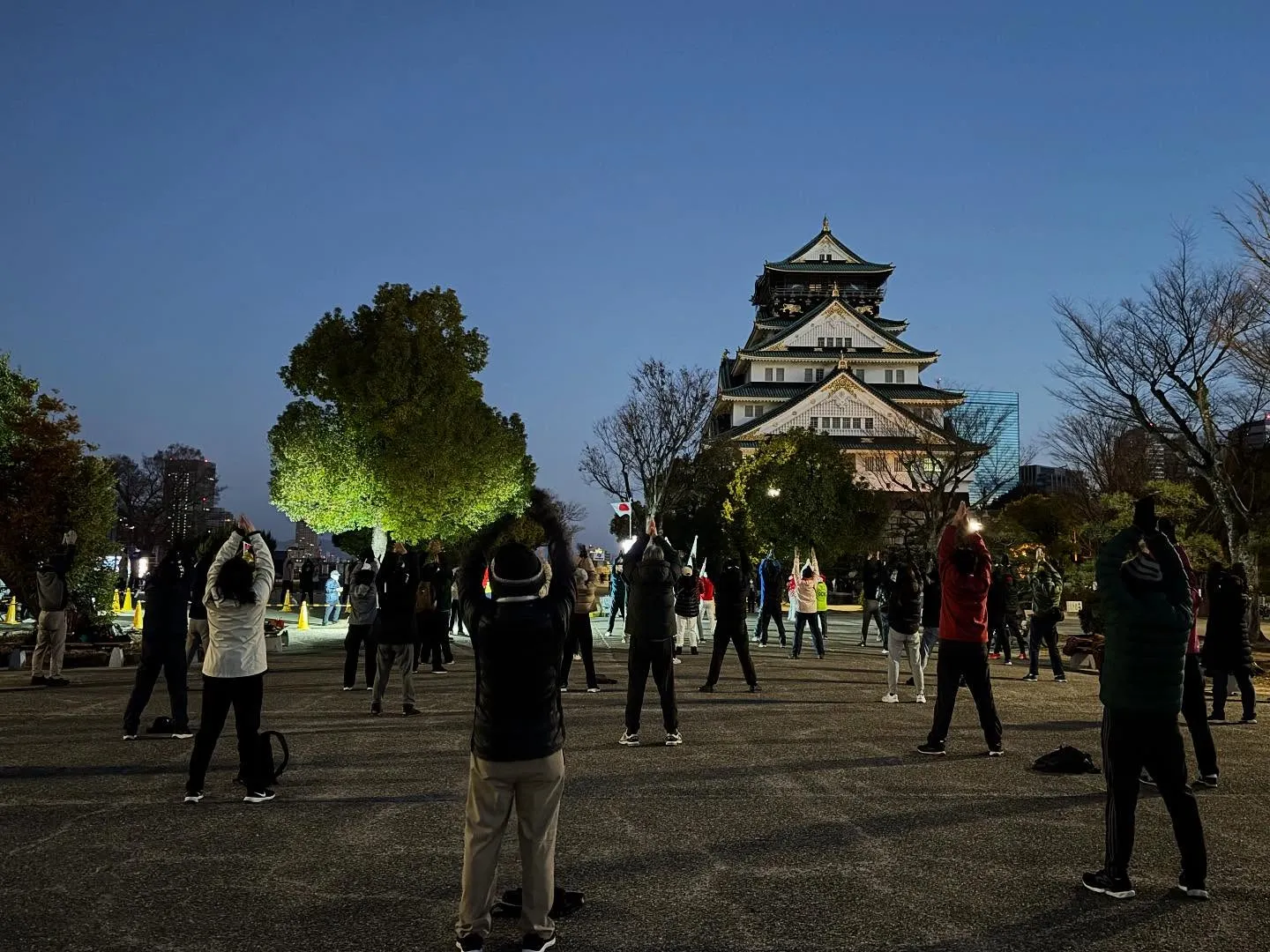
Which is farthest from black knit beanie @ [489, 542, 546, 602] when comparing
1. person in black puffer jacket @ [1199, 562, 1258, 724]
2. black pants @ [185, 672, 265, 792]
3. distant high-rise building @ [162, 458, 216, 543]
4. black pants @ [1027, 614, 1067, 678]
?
distant high-rise building @ [162, 458, 216, 543]

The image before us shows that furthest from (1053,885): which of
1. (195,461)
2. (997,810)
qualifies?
(195,461)

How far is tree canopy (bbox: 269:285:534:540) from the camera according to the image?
35625 millimetres

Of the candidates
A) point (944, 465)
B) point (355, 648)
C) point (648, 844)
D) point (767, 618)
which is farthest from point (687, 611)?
point (944, 465)

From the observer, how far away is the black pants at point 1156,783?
505 cm

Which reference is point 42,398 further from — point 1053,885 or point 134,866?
point 1053,885

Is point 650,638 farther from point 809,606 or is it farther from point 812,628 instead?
point 812,628

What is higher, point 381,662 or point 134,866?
point 381,662

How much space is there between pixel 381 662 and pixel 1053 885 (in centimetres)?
741

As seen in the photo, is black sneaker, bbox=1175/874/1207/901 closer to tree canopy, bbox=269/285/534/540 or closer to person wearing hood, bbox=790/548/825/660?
person wearing hood, bbox=790/548/825/660

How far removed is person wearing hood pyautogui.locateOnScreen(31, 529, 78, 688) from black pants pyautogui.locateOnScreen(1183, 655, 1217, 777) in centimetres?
1235

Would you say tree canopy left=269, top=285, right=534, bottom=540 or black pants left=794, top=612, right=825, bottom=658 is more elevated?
tree canopy left=269, top=285, right=534, bottom=540

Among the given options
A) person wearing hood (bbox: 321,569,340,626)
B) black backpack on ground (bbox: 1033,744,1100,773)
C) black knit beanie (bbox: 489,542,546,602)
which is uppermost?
black knit beanie (bbox: 489,542,546,602)

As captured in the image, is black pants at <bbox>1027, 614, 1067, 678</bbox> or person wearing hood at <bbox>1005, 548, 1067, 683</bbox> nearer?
person wearing hood at <bbox>1005, 548, 1067, 683</bbox>

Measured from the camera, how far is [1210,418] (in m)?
19.7
